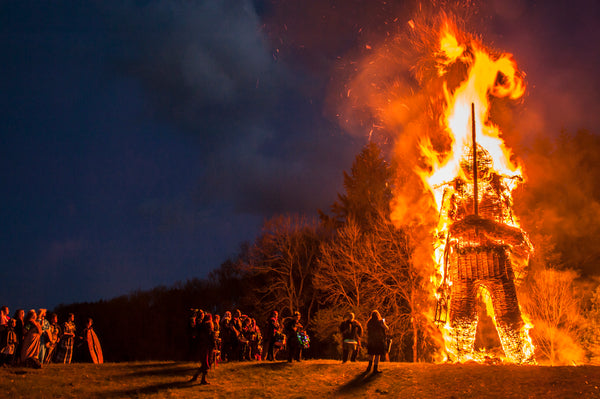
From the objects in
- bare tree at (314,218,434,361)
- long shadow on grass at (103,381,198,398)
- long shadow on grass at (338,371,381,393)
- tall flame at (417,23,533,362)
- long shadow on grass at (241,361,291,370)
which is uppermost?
tall flame at (417,23,533,362)

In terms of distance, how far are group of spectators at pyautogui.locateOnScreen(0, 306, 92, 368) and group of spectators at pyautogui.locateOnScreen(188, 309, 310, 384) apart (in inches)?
183

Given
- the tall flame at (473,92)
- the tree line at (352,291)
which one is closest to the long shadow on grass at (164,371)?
the tall flame at (473,92)

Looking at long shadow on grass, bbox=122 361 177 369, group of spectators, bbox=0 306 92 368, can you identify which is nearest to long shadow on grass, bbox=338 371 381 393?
long shadow on grass, bbox=122 361 177 369

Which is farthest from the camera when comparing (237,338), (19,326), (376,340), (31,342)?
(237,338)

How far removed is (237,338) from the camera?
18.2 meters

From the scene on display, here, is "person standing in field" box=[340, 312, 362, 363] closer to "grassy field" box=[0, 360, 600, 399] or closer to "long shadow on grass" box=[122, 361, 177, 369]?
"grassy field" box=[0, 360, 600, 399]

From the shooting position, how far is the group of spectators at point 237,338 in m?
13.6

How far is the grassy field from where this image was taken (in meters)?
11.8

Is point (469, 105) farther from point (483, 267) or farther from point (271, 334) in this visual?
point (271, 334)

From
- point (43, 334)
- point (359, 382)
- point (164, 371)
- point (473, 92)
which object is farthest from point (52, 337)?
point (473, 92)

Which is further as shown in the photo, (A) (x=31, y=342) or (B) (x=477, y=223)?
(A) (x=31, y=342)

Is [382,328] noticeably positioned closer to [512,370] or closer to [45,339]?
[512,370]

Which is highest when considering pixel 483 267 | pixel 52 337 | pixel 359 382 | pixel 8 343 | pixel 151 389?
pixel 483 267

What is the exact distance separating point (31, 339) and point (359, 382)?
10454 millimetres
